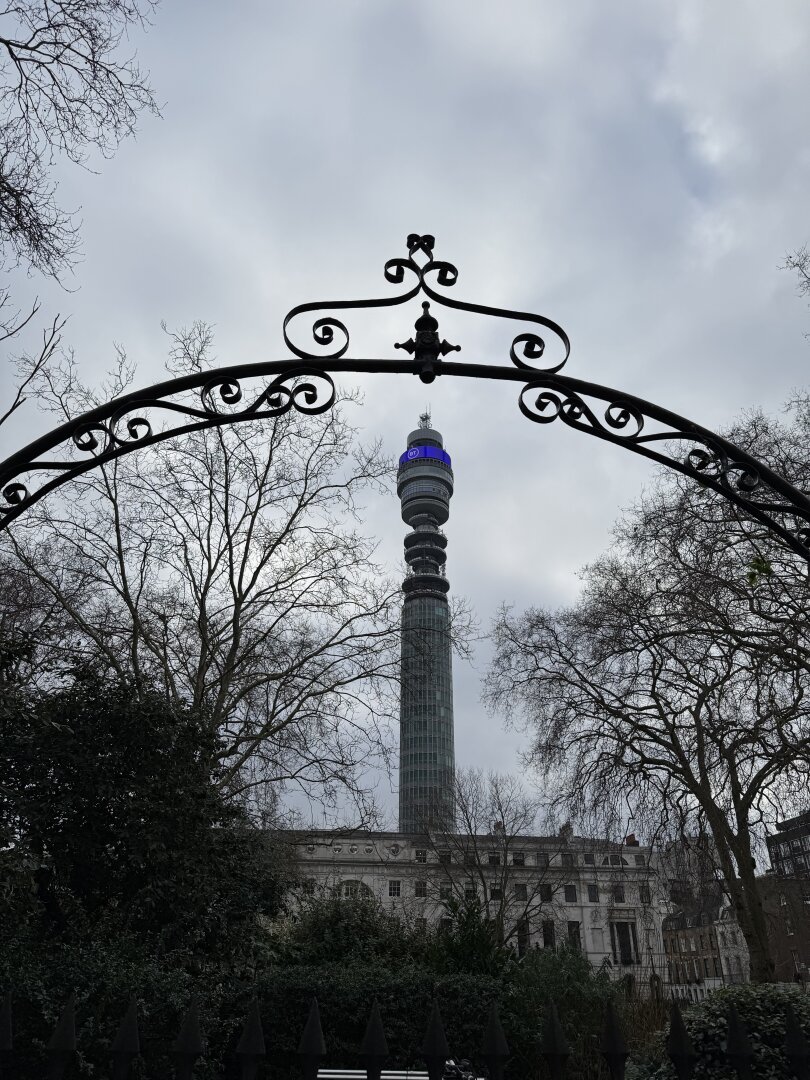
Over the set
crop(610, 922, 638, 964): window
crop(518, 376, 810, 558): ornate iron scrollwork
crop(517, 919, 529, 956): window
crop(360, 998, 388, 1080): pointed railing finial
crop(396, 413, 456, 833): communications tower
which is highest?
crop(396, 413, 456, 833): communications tower

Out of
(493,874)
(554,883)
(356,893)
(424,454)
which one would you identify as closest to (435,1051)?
(356,893)

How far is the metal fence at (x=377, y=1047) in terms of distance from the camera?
206cm

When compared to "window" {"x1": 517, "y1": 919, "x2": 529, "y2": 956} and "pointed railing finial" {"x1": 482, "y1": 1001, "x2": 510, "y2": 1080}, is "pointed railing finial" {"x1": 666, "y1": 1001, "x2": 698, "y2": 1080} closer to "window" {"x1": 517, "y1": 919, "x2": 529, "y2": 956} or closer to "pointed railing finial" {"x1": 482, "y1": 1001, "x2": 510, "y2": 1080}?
"pointed railing finial" {"x1": 482, "y1": 1001, "x2": 510, "y2": 1080}

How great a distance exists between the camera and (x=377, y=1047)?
2.13m

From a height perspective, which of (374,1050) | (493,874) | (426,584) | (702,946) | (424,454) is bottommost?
(374,1050)

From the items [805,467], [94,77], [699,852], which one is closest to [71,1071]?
[94,77]

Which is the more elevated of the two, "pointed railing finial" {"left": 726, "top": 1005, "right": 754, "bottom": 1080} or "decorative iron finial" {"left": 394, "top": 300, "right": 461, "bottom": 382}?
"decorative iron finial" {"left": 394, "top": 300, "right": 461, "bottom": 382}

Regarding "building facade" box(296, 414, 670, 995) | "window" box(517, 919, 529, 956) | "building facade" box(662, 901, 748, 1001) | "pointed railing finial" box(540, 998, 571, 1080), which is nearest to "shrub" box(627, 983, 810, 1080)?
"building facade" box(296, 414, 670, 995)

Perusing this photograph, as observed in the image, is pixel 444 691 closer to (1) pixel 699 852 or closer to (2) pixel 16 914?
(1) pixel 699 852

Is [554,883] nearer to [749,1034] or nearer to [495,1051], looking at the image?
[749,1034]

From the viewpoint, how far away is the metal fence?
2.06 meters

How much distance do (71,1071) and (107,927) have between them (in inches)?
66.9

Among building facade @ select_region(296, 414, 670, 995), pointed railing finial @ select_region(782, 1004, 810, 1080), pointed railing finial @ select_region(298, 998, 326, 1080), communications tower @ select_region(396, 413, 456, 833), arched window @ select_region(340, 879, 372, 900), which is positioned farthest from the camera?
communications tower @ select_region(396, 413, 456, 833)

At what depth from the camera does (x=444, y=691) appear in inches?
4656
